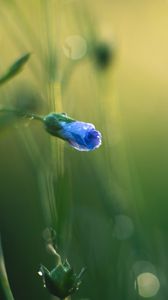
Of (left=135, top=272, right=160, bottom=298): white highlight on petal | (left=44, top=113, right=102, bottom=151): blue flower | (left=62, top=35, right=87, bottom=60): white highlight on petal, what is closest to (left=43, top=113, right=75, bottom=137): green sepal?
(left=44, top=113, right=102, bottom=151): blue flower

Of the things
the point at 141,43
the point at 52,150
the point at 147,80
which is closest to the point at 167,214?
the point at 52,150

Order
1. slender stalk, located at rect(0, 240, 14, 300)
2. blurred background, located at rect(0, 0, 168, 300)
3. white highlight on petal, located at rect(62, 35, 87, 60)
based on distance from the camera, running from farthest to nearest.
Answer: white highlight on petal, located at rect(62, 35, 87, 60), blurred background, located at rect(0, 0, 168, 300), slender stalk, located at rect(0, 240, 14, 300)

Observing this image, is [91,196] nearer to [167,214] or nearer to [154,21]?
[167,214]

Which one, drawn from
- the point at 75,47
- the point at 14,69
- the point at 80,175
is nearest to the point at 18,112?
the point at 14,69

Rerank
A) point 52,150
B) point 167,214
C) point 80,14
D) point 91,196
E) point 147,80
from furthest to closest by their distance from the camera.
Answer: point 147,80, point 91,196, point 167,214, point 80,14, point 52,150

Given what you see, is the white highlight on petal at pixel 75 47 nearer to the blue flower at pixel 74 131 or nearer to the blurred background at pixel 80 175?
the blurred background at pixel 80 175

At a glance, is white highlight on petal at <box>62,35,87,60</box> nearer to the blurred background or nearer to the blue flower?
the blurred background

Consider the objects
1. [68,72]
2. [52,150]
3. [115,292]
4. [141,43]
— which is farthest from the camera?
[141,43]
